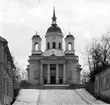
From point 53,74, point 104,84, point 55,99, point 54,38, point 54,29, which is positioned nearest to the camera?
point 104,84

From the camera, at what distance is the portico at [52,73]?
275 feet

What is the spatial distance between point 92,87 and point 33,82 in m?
34.3

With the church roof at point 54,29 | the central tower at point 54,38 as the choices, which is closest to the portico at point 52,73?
the central tower at point 54,38

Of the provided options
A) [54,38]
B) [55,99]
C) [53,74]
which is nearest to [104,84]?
[55,99]

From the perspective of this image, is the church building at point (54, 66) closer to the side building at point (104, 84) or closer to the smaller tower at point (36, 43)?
the smaller tower at point (36, 43)

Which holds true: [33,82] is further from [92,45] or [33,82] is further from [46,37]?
[92,45]

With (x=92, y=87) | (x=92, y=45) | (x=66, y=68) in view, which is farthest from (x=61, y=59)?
(x=92, y=87)

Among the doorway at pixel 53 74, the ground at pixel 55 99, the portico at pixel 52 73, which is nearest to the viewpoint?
the ground at pixel 55 99

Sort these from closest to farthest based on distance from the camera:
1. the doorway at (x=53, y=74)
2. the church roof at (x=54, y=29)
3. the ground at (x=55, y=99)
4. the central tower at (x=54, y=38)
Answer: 1. the ground at (x=55, y=99)
2. the doorway at (x=53, y=74)
3. the central tower at (x=54, y=38)
4. the church roof at (x=54, y=29)

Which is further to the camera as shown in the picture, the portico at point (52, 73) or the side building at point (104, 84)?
the portico at point (52, 73)

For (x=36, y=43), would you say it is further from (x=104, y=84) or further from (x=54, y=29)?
(x=104, y=84)

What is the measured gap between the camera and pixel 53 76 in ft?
279

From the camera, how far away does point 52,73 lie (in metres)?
84.9

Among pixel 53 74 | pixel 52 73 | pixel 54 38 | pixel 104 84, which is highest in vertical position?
pixel 54 38
